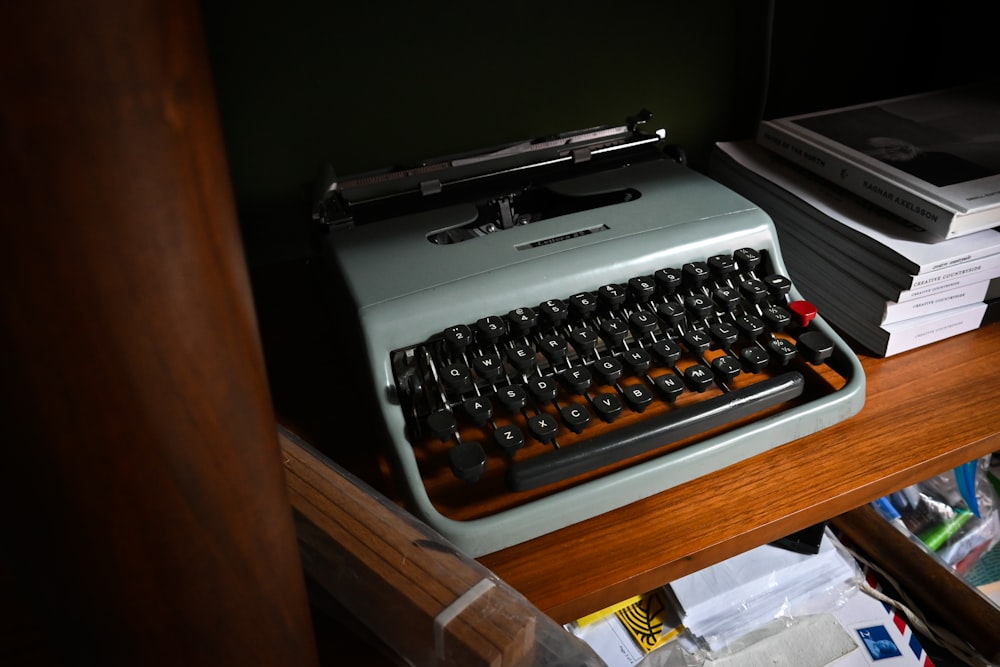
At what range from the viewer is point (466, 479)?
23.7 inches

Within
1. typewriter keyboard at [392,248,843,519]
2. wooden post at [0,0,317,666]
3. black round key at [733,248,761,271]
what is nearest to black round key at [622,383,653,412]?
typewriter keyboard at [392,248,843,519]

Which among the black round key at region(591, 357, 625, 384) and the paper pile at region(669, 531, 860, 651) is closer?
the black round key at region(591, 357, 625, 384)

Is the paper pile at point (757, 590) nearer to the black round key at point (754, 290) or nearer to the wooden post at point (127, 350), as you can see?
the black round key at point (754, 290)

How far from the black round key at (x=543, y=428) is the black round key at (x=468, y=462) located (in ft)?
0.18

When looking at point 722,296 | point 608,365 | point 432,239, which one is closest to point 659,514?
point 608,365

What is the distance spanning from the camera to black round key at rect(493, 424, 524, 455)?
611 mm

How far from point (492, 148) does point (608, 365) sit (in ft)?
1.30

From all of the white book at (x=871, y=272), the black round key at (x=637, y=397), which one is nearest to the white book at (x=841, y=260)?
the white book at (x=871, y=272)

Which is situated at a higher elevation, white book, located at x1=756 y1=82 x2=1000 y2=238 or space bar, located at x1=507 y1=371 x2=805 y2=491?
white book, located at x1=756 y1=82 x2=1000 y2=238

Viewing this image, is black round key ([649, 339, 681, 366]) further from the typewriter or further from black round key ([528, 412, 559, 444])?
black round key ([528, 412, 559, 444])

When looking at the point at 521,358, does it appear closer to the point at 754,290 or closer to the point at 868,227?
the point at 754,290

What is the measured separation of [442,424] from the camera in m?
0.63

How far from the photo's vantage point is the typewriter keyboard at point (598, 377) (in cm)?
64

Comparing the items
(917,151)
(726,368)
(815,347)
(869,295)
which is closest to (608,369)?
(726,368)
